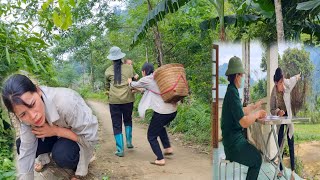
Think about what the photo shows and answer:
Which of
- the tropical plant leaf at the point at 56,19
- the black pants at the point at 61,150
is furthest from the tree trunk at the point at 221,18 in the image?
the black pants at the point at 61,150

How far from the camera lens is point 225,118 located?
1229 millimetres

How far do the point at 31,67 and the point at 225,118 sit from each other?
3.67 feet

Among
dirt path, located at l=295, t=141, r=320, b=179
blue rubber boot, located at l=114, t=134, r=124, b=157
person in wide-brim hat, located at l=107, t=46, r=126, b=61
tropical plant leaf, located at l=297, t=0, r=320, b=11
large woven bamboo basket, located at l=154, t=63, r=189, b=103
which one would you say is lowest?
blue rubber boot, located at l=114, t=134, r=124, b=157

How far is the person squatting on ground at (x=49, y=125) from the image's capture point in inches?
53.6

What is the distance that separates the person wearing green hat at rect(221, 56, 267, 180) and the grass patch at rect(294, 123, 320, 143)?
0.48 ft

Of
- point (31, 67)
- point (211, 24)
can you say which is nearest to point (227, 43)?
point (211, 24)

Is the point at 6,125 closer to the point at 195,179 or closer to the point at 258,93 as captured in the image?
the point at 195,179

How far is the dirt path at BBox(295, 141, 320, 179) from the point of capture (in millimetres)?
1283

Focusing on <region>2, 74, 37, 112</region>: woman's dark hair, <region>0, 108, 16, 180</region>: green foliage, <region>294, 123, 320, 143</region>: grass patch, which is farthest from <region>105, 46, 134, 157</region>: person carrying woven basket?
<region>294, 123, 320, 143</region>: grass patch

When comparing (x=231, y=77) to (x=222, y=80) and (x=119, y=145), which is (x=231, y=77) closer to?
(x=222, y=80)

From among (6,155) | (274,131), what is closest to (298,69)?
(274,131)

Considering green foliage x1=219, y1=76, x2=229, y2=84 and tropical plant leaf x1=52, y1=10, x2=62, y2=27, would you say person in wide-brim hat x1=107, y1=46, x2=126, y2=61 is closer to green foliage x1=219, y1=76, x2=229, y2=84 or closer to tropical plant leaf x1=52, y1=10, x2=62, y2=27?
tropical plant leaf x1=52, y1=10, x2=62, y2=27

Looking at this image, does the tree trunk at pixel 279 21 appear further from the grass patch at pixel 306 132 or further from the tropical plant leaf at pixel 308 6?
the grass patch at pixel 306 132

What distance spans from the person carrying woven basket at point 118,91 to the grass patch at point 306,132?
60.0 inches
